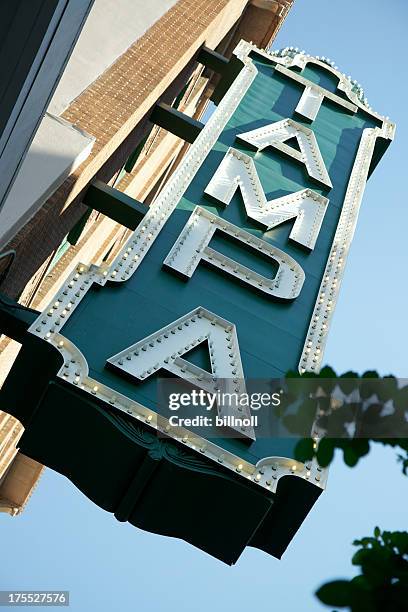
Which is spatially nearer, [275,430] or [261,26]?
[275,430]

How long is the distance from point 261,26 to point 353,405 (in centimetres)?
2459

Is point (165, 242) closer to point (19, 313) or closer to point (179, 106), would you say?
point (19, 313)

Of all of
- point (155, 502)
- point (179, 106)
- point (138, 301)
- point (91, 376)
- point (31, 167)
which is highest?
point (179, 106)

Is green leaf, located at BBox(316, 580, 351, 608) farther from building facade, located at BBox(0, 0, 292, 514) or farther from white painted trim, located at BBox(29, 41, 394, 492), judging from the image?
building facade, located at BBox(0, 0, 292, 514)

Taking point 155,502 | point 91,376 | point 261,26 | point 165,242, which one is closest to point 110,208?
point 165,242

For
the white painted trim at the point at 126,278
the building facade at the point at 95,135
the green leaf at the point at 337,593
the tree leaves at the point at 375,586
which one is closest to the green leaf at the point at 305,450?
the tree leaves at the point at 375,586

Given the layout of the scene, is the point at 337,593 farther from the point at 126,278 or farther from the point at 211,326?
the point at 126,278

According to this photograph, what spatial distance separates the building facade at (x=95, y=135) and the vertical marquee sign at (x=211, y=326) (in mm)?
1181

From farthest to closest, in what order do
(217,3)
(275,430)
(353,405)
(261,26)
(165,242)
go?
(261,26)
(217,3)
(165,242)
(275,430)
(353,405)

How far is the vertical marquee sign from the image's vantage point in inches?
366

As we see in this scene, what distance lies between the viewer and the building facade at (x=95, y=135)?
1145 centimetres

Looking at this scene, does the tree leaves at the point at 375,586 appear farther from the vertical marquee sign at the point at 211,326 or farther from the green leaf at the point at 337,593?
the vertical marquee sign at the point at 211,326

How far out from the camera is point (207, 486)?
30.2ft

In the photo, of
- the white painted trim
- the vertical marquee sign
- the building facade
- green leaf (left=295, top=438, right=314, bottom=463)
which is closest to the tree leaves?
green leaf (left=295, top=438, right=314, bottom=463)
